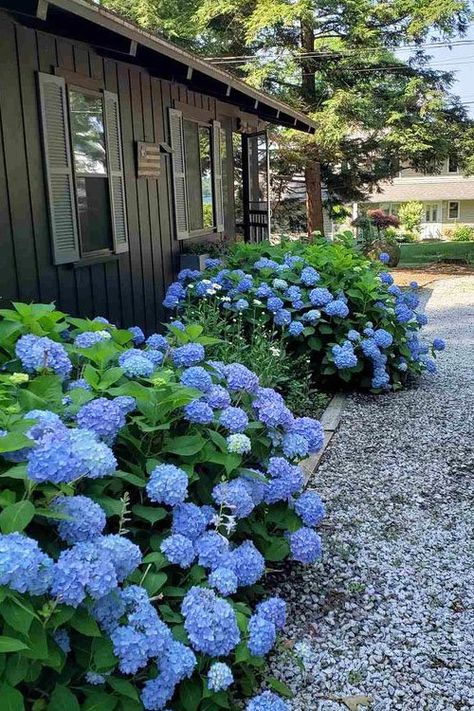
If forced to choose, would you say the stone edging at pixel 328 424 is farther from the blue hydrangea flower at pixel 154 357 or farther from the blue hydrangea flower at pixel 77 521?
the blue hydrangea flower at pixel 77 521

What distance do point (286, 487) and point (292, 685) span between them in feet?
2.05

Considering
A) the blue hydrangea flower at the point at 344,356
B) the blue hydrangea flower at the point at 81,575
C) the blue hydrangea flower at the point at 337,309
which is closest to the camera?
the blue hydrangea flower at the point at 81,575

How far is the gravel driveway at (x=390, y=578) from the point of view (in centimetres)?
216

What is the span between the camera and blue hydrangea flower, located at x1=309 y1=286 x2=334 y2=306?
5266 mm

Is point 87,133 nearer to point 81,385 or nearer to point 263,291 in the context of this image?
point 263,291

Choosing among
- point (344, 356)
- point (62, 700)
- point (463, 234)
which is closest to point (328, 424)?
point (344, 356)

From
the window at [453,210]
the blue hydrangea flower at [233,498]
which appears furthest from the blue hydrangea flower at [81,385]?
the window at [453,210]

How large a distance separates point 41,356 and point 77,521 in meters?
0.77

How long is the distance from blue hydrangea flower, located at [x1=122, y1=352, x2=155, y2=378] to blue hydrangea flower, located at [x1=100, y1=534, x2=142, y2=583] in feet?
2.44

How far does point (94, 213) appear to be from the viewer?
5273 mm

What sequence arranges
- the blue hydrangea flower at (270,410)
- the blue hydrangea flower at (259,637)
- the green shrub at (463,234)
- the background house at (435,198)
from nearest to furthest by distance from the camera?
the blue hydrangea flower at (259,637) → the blue hydrangea flower at (270,410) → the green shrub at (463,234) → the background house at (435,198)

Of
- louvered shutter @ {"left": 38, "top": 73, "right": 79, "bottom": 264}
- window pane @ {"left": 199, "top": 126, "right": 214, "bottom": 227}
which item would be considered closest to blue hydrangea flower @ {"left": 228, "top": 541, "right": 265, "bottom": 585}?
louvered shutter @ {"left": 38, "top": 73, "right": 79, "bottom": 264}

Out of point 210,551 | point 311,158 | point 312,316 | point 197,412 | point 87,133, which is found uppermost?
point 311,158

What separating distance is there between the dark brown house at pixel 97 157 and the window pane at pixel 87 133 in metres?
0.01
